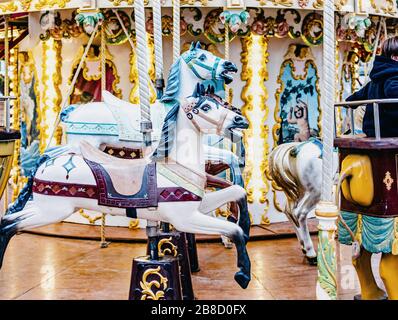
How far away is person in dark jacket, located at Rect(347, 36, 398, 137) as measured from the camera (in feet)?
12.0

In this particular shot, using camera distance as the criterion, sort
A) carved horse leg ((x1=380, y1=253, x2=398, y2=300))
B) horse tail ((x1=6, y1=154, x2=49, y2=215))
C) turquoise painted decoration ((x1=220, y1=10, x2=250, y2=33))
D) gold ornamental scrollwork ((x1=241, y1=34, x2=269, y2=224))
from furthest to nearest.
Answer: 1. gold ornamental scrollwork ((x1=241, y1=34, x2=269, y2=224))
2. turquoise painted decoration ((x1=220, y1=10, x2=250, y2=33))
3. carved horse leg ((x1=380, y1=253, x2=398, y2=300))
4. horse tail ((x1=6, y1=154, x2=49, y2=215))

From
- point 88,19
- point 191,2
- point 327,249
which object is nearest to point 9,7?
point 88,19

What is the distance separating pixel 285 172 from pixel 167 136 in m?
2.59

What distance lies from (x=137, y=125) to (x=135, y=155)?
1.47 meters

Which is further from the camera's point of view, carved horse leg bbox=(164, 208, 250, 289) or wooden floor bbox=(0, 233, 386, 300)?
wooden floor bbox=(0, 233, 386, 300)

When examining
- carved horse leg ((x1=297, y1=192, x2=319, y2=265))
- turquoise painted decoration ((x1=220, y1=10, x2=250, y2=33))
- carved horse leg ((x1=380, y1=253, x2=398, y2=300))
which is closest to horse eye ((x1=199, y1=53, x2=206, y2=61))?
carved horse leg ((x1=380, y1=253, x2=398, y2=300))

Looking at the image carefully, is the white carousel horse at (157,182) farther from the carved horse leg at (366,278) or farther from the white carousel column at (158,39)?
the carved horse leg at (366,278)

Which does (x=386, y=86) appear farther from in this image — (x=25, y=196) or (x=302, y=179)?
(x=25, y=196)

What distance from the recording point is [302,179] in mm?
5586

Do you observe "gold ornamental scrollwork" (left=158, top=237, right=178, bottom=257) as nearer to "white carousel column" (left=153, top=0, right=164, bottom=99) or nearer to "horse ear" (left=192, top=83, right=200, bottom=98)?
"horse ear" (left=192, top=83, right=200, bottom=98)
